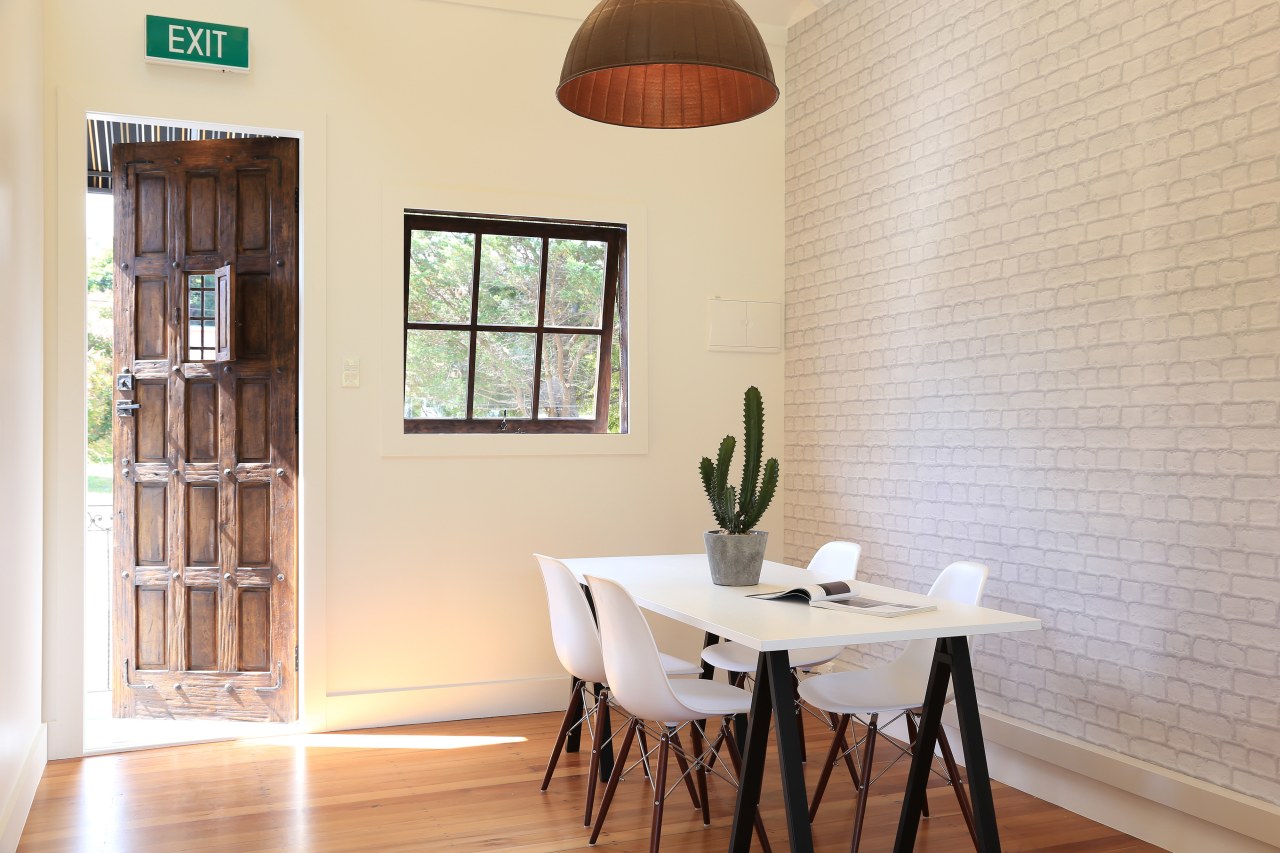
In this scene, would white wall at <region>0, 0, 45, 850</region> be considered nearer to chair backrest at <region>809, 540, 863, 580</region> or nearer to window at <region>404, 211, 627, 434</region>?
window at <region>404, 211, 627, 434</region>

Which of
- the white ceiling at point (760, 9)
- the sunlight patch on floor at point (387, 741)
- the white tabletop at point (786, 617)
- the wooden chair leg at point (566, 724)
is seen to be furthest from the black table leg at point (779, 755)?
the white ceiling at point (760, 9)

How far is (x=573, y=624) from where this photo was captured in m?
3.64

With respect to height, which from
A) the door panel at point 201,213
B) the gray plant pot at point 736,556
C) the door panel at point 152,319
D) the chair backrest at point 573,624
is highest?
the door panel at point 201,213

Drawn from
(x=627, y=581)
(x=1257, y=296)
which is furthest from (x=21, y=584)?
(x=1257, y=296)

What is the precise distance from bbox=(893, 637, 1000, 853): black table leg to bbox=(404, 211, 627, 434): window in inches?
101

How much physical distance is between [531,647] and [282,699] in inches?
45.4

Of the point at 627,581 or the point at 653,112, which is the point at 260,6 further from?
the point at 627,581

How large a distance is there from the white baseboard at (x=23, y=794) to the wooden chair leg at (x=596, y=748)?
1.76 meters

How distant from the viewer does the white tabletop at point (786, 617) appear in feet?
9.00

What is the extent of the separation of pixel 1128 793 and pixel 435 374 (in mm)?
3392

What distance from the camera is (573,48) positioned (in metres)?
2.93

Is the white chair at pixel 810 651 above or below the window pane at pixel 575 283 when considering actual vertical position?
below

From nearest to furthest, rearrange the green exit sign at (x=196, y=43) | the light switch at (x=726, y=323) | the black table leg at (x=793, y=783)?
the black table leg at (x=793, y=783) < the green exit sign at (x=196, y=43) < the light switch at (x=726, y=323)

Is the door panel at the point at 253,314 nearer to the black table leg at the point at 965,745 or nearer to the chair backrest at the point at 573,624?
the chair backrest at the point at 573,624
